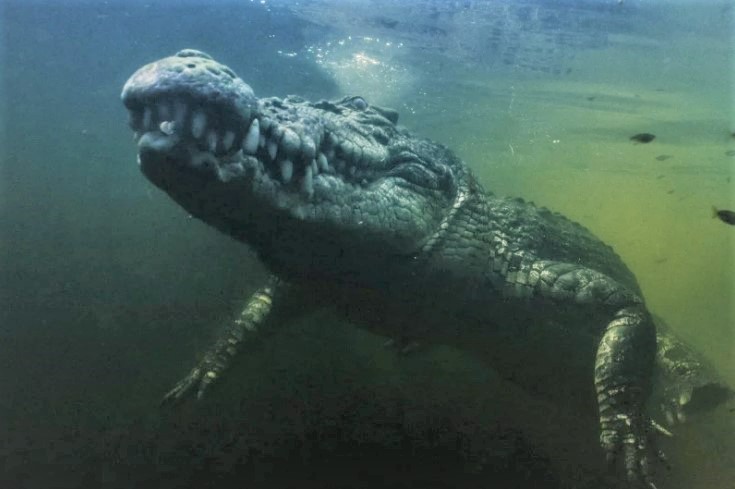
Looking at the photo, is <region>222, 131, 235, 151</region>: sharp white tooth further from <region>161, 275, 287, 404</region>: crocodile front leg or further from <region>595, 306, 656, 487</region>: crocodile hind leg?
<region>595, 306, 656, 487</region>: crocodile hind leg

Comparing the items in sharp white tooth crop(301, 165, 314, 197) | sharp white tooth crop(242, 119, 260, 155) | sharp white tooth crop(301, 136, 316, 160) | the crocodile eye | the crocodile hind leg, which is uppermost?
sharp white tooth crop(242, 119, 260, 155)

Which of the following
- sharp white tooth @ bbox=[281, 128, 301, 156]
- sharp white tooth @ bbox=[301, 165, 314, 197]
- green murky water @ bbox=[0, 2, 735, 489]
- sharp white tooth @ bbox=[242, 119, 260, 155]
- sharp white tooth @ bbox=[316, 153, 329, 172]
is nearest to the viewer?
sharp white tooth @ bbox=[242, 119, 260, 155]

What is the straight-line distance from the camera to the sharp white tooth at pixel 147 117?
2223 millimetres

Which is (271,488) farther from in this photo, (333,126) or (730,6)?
(730,6)

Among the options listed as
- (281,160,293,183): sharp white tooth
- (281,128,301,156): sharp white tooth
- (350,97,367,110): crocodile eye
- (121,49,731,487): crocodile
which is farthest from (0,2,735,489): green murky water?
(281,128,301,156): sharp white tooth

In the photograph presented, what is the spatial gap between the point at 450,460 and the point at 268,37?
9189 millimetres

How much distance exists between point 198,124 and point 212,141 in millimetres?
82

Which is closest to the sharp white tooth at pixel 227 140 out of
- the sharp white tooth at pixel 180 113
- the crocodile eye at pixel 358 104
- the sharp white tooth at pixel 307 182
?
the sharp white tooth at pixel 180 113

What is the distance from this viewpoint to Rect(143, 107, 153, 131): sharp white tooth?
2.22 metres

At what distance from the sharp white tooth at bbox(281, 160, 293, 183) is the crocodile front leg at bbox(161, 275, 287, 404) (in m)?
2.29

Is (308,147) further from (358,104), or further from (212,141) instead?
(358,104)

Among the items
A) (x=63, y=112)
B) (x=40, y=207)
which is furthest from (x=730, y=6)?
(x=63, y=112)

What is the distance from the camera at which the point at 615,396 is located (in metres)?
3.53

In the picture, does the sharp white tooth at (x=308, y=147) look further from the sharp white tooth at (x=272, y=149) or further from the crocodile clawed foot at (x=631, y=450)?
the crocodile clawed foot at (x=631, y=450)
